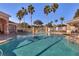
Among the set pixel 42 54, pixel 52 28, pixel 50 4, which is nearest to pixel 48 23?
pixel 52 28

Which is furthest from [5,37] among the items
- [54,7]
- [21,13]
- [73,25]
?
[73,25]

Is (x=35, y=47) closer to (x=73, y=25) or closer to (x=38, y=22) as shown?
(x=38, y=22)

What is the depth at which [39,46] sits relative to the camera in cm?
405

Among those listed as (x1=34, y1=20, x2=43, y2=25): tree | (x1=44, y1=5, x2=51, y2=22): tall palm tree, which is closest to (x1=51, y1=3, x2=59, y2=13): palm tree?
(x1=44, y1=5, x2=51, y2=22): tall palm tree

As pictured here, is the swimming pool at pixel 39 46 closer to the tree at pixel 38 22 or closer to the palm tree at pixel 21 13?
the tree at pixel 38 22

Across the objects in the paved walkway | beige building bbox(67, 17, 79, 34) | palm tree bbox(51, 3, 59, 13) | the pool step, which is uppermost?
palm tree bbox(51, 3, 59, 13)

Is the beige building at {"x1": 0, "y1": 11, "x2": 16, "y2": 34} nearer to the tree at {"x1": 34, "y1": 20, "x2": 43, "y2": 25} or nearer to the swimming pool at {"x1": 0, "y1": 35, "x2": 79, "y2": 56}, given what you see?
the swimming pool at {"x1": 0, "y1": 35, "x2": 79, "y2": 56}

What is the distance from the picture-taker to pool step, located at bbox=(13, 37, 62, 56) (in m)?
4.03

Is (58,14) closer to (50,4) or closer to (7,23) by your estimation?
(50,4)

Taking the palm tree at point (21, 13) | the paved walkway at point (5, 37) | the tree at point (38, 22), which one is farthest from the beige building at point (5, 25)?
the tree at point (38, 22)

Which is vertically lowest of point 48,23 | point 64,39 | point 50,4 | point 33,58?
point 33,58

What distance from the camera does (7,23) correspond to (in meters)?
4.10

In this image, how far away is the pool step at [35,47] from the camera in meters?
4.03

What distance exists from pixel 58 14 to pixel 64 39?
21.1 inches
